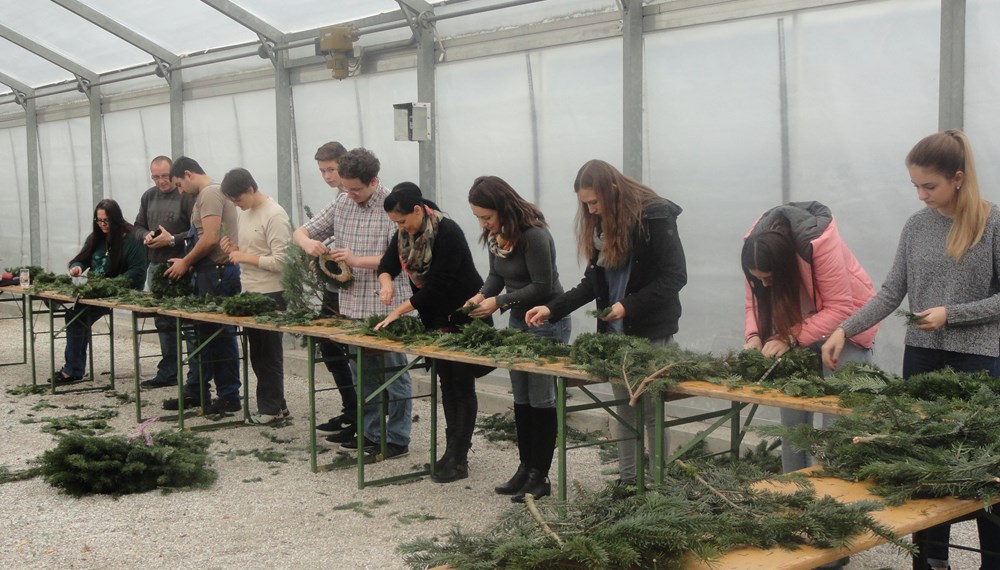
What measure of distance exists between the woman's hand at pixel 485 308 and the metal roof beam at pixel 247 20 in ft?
17.0

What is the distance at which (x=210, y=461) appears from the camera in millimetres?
6434

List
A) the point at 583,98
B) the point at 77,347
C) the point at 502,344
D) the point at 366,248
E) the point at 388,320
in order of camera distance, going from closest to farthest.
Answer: the point at 502,344 < the point at 388,320 < the point at 366,248 < the point at 583,98 < the point at 77,347

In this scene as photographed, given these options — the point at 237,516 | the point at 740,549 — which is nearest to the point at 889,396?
the point at 740,549

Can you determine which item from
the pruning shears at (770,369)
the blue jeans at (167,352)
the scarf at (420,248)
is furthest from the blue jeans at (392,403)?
the pruning shears at (770,369)

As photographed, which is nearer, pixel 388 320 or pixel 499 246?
pixel 499 246

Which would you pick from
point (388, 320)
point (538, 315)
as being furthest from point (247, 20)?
point (538, 315)

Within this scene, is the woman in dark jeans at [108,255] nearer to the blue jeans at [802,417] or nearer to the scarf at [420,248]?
the scarf at [420,248]

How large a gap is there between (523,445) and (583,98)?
8.76ft

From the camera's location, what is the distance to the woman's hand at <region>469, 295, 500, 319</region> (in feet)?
17.4

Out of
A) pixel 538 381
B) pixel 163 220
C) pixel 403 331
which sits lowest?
pixel 538 381

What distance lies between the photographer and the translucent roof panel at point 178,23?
33.0ft

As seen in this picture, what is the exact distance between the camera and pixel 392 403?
258 inches

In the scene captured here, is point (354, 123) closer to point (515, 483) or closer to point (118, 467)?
point (118, 467)

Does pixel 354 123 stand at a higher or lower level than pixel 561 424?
higher
